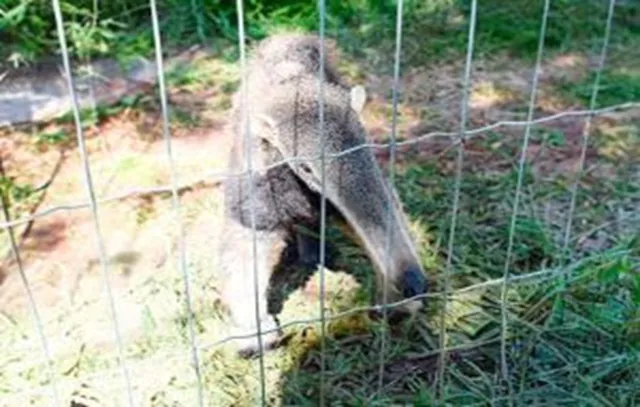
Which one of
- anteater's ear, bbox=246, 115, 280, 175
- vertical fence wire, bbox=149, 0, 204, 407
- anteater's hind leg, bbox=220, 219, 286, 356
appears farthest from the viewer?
anteater's hind leg, bbox=220, 219, 286, 356

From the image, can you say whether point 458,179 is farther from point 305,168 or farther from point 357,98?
point 357,98

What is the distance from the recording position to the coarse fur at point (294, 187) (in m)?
2.66

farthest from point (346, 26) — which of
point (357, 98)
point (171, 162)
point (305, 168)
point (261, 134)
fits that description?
point (171, 162)

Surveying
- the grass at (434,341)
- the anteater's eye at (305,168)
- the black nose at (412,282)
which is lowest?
the grass at (434,341)

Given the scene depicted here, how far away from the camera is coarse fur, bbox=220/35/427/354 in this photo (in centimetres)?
266

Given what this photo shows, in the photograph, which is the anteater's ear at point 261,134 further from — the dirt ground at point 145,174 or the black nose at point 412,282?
the black nose at point 412,282

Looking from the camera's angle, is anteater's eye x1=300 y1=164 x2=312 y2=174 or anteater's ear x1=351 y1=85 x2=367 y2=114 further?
anteater's ear x1=351 y1=85 x2=367 y2=114

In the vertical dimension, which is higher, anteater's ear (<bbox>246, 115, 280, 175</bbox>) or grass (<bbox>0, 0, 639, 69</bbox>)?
anteater's ear (<bbox>246, 115, 280, 175</bbox>)

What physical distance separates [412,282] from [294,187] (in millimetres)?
483

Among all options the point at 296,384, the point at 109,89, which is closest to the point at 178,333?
the point at 296,384

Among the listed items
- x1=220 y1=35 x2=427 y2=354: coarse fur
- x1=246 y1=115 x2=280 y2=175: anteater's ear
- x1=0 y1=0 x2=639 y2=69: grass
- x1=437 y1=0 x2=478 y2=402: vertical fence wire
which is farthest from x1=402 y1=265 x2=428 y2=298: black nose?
x1=0 y1=0 x2=639 y2=69: grass

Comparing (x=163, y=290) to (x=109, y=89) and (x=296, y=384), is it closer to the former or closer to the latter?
(x=296, y=384)

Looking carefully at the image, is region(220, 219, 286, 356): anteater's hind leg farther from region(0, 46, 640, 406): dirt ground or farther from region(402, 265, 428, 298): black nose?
region(402, 265, 428, 298): black nose

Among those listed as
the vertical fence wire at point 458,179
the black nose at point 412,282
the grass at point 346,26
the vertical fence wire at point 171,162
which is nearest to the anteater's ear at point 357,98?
the vertical fence wire at point 458,179
